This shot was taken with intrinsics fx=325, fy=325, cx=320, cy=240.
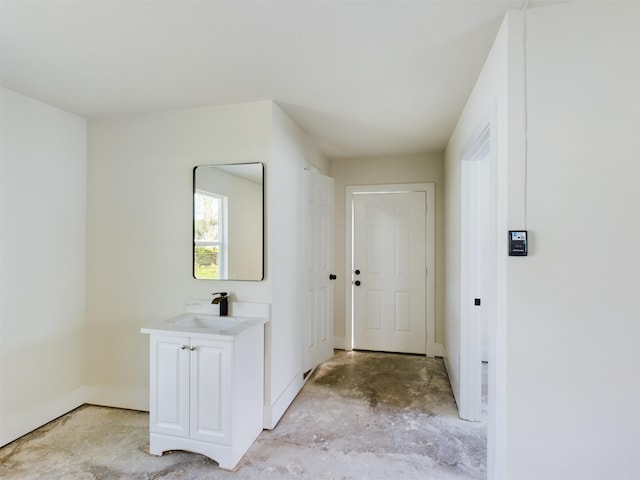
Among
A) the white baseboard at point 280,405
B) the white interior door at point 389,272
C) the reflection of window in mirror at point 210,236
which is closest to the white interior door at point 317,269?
the white baseboard at point 280,405

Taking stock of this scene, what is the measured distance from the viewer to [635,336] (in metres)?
1.30

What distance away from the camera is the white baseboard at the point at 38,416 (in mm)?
2156

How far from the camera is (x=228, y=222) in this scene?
2430mm

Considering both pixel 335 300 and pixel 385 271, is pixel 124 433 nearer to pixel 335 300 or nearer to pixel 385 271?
pixel 335 300

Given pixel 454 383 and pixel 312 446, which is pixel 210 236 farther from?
pixel 454 383

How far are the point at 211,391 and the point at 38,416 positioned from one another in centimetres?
147

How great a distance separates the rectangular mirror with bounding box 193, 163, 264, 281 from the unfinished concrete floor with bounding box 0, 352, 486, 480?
1.15 metres

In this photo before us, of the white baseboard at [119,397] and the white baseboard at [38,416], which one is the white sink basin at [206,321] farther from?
the white baseboard at [38,416]

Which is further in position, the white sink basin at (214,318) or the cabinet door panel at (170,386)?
the white sink basin at (214,318)

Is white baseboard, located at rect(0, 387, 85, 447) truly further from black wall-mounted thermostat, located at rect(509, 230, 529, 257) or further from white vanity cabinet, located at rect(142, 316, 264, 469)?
black wall-mounted thermostat, located at rect(509, 230, 529, 257)

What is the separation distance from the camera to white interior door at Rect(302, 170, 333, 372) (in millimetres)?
3035

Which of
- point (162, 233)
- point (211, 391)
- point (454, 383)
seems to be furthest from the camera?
point (454, 383)

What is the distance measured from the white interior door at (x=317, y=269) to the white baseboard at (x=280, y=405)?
0.59 feet

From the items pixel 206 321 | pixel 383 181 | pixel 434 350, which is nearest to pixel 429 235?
pixel 383 181
